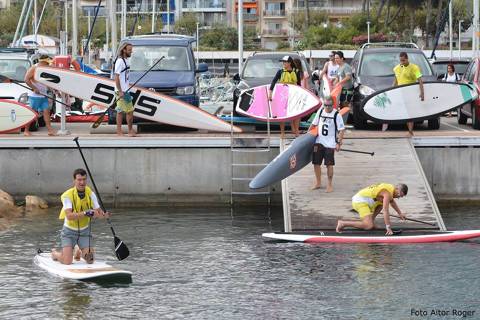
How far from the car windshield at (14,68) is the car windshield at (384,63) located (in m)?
7.81

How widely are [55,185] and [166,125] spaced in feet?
11.4

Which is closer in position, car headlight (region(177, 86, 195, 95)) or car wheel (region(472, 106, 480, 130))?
car headlight (region(177, 86, 195, 95))

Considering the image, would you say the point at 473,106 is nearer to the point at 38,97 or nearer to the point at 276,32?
the point at 38,97

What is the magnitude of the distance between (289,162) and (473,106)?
6.41 meters

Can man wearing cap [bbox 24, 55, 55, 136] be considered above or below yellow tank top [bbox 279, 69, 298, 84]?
below

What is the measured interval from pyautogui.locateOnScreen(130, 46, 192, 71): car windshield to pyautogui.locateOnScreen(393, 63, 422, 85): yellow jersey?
4684mm

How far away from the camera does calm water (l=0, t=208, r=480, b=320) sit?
14156mm

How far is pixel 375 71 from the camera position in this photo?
969 inches

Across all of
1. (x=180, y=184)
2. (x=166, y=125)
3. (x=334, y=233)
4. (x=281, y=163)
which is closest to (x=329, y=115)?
(x=281, y=163)

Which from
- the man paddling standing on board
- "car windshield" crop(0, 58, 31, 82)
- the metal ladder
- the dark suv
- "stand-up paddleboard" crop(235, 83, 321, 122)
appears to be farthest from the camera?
"car windshield" crop(0, 58, 31, 82)

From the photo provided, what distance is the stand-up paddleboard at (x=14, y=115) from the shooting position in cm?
2303

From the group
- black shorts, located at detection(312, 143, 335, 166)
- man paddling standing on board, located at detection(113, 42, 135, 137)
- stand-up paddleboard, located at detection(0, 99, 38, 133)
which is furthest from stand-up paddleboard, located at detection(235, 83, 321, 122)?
stand-up paddleboard, located at detection(0, 99, 38, 133)

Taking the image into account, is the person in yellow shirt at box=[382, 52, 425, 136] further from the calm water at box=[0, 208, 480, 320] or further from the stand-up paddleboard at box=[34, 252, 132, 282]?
the stand-up paddleboard at box=[34, 252, 132, 282]

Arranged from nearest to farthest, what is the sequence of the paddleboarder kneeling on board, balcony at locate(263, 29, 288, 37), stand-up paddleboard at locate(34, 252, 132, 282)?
the paddleboarder kneeling on board → stand-up paddleboard at locate(34, 252, 132, 282) → balcony at locate(263, 29, 288, 37)
